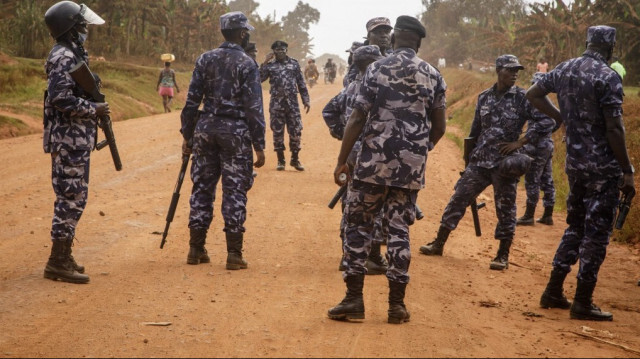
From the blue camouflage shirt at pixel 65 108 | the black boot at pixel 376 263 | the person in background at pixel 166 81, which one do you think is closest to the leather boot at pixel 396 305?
the black boot at pixel 376 263

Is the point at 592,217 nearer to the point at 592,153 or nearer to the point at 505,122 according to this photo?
the point at 592,153

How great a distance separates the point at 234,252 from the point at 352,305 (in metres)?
1.90

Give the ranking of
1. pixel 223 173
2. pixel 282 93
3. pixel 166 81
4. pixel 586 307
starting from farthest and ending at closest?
pixel 166 81 → pixel 282 93 → pixel 223 173 → pixel 586 307

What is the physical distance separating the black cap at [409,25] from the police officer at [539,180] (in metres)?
5.37

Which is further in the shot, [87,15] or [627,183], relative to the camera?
[87,15]

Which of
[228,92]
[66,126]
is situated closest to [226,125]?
[228,92]

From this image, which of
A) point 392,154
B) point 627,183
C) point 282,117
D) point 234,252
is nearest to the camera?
point 392,154

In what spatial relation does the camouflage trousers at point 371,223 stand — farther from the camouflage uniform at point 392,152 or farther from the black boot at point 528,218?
the black boot at point 528,218

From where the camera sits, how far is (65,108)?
241 inches

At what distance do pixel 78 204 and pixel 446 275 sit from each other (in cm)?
366

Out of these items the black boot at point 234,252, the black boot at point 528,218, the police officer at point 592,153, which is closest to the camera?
the police officer at point 592,153

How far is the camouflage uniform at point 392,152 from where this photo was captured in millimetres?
5441

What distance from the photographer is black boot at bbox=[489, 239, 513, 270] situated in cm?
802

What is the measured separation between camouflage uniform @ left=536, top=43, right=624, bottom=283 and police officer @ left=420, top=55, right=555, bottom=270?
4.58ft
